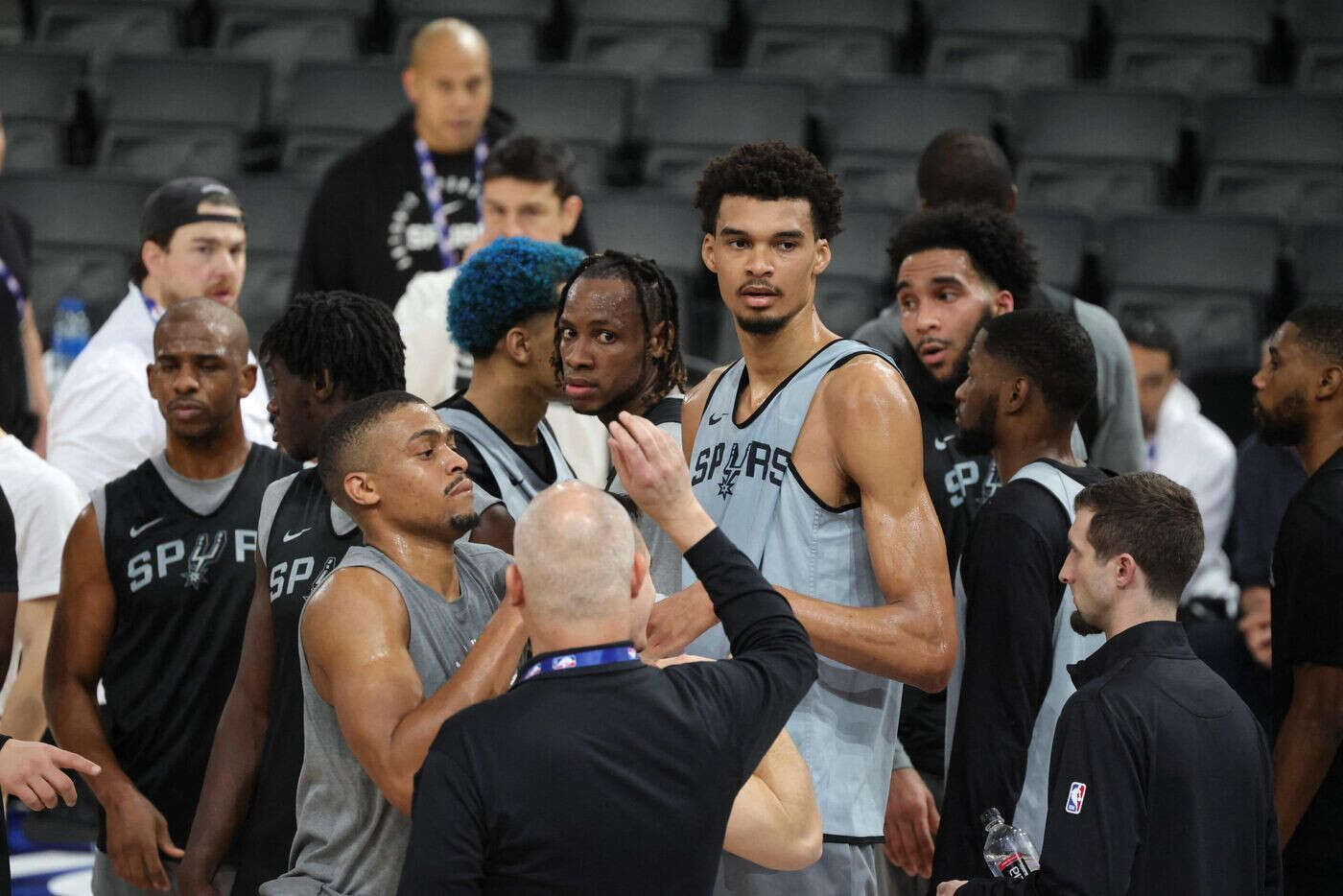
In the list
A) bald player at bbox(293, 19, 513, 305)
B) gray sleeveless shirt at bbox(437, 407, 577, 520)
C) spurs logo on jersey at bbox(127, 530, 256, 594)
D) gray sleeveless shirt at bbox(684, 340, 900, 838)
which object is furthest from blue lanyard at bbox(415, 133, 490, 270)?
gray sleeveless shirt at bbox(684, 340, 900, 838)

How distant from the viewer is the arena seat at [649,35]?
924cm

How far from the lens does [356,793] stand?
2916mm

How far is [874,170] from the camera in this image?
8398 mm

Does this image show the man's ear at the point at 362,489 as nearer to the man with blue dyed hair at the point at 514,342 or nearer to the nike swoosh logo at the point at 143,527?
the man with blue dyed hair at the point at 514,342

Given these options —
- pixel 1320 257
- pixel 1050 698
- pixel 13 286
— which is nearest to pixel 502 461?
pixel 1050 698

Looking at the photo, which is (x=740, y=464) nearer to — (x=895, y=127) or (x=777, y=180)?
(x=777, y=180)

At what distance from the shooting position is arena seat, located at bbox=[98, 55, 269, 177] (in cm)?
863

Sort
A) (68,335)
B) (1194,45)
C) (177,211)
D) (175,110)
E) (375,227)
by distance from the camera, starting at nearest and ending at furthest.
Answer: (177,211), (375,227), (68,335), (175,110), (1194,45)

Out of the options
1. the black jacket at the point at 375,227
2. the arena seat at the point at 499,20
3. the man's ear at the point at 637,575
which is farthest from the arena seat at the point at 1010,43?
the man's ear at the point at 637,575

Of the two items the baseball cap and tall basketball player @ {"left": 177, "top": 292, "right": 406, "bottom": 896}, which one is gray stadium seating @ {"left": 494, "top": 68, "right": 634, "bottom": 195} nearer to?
the baseball cap

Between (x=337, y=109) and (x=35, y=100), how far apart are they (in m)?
1.55

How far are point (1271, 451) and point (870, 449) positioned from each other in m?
3.22

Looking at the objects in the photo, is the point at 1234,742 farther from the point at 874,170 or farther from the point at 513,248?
the point at 874,170

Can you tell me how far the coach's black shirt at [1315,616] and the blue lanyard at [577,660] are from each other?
1.96 m
